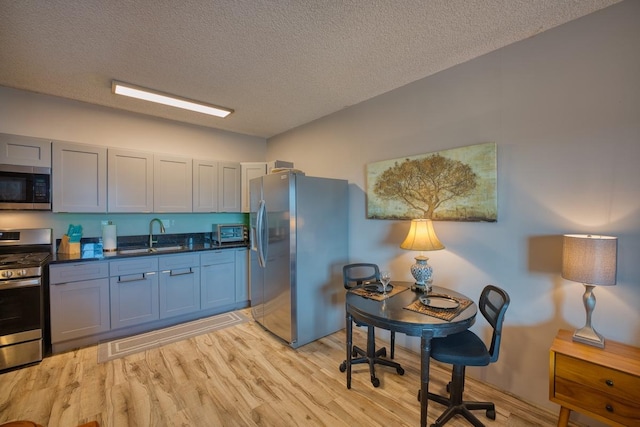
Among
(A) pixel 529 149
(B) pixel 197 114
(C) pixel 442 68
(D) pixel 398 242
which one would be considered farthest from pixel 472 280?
(B) pixel 197 114

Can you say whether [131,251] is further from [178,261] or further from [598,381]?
[598,381]

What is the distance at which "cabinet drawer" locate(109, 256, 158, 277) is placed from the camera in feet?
9.60

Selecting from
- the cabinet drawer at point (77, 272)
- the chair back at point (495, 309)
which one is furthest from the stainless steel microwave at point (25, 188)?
the chair back at point (495, 309)

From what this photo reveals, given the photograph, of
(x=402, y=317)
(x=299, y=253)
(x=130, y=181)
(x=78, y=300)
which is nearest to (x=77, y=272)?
(x=78, y=300)

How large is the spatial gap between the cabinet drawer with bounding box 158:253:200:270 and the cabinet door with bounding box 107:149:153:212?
0.68m

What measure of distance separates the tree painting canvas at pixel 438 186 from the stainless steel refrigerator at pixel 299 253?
515 millimetres

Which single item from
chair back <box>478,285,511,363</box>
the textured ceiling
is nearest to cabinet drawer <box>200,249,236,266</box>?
the textured ceiling

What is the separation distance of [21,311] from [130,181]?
158 cm

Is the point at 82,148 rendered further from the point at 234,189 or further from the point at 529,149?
the point at 529,149

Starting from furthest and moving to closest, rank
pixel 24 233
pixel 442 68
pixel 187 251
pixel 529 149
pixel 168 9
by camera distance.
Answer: pixel 187 251 < pixel 24 233 < pixel 442 68 < pixel 529 149 < pixel 168 9

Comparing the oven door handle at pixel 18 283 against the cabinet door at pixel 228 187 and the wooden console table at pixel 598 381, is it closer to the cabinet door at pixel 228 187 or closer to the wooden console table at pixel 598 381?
the cabinet door at pixel 228 187

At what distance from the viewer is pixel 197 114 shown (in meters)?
3.59

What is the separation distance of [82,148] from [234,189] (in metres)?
1.77

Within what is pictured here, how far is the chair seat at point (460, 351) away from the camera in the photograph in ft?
5.50
